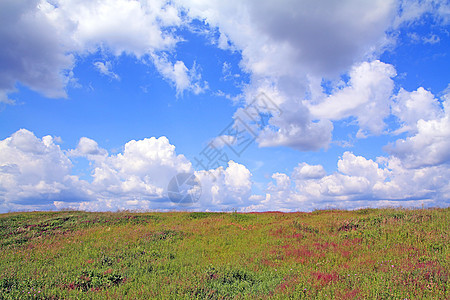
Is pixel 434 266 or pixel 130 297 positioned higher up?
pixel 434 266

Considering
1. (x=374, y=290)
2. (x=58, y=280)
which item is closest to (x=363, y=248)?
(x=374, y=290)

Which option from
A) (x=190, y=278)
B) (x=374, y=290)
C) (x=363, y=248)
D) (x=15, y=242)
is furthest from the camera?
(x=15, y=242)

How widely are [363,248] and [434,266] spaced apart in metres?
4.98

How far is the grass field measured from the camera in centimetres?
846

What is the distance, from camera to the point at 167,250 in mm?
15719

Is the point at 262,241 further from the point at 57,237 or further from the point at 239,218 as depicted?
the point at 57,237

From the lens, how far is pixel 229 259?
44.2 ft

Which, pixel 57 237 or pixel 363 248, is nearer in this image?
pixel 363 248

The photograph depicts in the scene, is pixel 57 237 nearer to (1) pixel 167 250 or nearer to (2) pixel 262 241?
(1) pixel 167 250

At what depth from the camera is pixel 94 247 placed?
16.9 meters

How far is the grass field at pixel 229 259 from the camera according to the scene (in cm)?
846

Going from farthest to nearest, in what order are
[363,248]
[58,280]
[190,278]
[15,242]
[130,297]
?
[15,242]
[363,248]
[58,280]
[190,278]
[130,297]

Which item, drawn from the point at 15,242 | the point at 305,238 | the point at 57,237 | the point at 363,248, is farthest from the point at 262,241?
the point at 15,242

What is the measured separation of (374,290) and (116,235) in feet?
56.7
